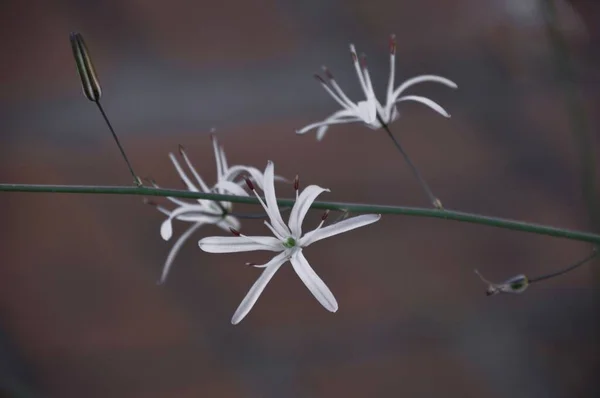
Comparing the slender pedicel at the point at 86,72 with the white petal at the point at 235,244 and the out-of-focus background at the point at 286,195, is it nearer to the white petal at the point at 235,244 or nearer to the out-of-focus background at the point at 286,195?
the white petal at the point at 235,244

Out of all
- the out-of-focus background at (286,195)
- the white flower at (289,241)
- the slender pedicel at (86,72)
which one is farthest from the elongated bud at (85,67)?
the out-of-focus background at (286,195)

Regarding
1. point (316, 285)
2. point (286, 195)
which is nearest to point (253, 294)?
point (316, 285)

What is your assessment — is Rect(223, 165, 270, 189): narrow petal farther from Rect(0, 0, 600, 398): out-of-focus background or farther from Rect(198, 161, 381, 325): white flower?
Rect(0, 0, 600, 398): out-of-focus background

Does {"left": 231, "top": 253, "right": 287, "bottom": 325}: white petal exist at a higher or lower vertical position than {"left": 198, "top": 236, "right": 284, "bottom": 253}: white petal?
lower

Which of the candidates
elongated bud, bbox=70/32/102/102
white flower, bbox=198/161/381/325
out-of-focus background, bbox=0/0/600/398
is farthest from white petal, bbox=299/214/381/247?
out-of-focus background, bbox=0/0/600/398

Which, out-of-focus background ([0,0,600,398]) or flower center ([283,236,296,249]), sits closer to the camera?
flower center ([283,236,296,249])
